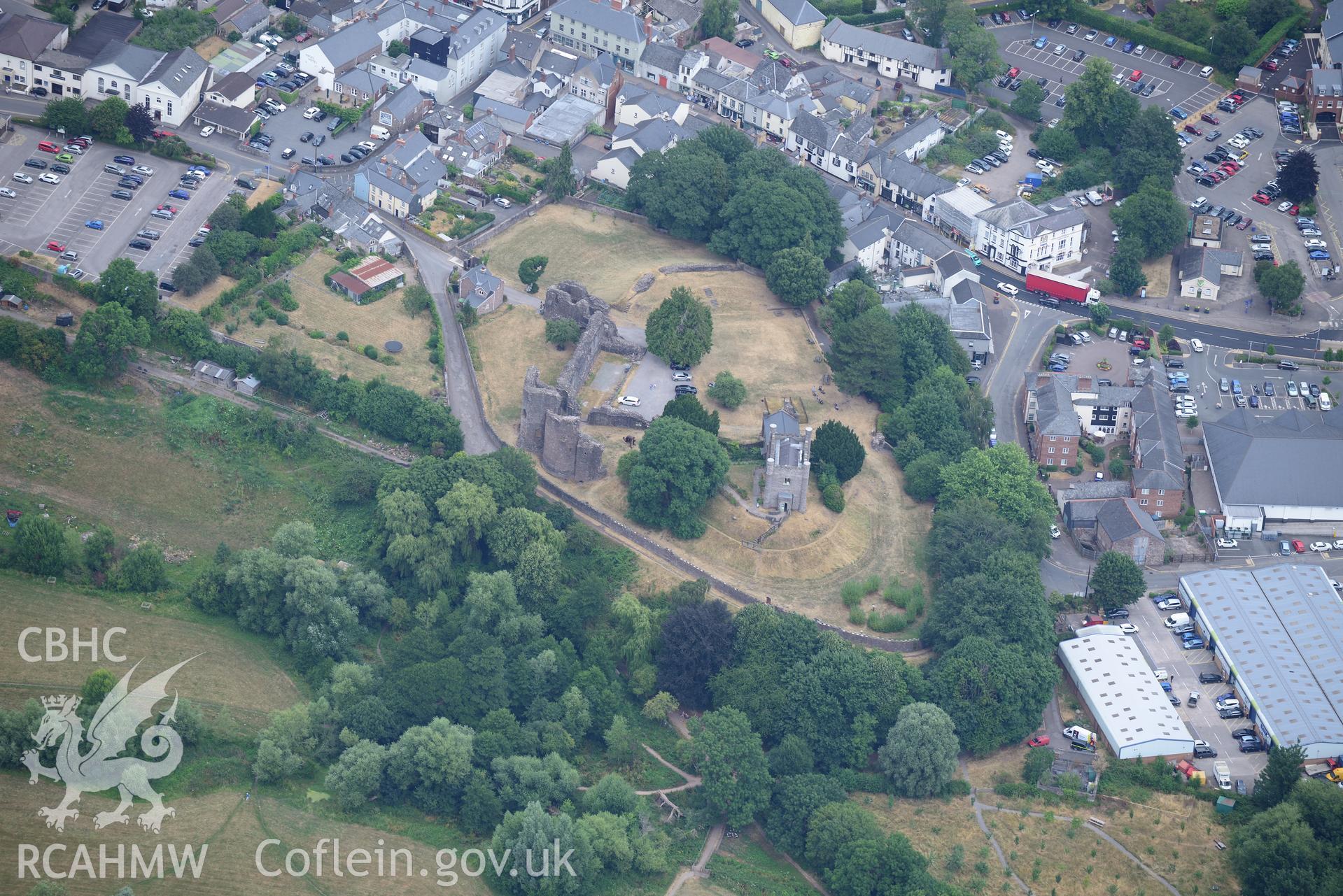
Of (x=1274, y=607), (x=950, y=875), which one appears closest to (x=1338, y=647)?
(x=1274, y=607)

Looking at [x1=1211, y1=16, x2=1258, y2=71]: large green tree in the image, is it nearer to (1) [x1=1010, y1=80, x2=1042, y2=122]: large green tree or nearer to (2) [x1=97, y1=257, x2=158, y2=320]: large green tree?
(1) [x1=1010, y1=80, x2=1042, y2=122]: large green tree

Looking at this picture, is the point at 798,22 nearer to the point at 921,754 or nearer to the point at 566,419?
the point at 566,419

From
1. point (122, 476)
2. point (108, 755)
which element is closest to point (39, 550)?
point (122, 476)

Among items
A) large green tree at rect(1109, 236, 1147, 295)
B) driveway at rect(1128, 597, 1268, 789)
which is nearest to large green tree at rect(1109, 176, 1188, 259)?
large green tree at rect(1109, 236, 1147, 295)

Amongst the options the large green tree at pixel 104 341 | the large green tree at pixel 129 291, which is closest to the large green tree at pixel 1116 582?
the large green tree at pixel 104 341

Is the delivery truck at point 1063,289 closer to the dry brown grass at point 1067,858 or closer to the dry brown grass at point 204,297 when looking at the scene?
the dry brown grass at point 1067,858
